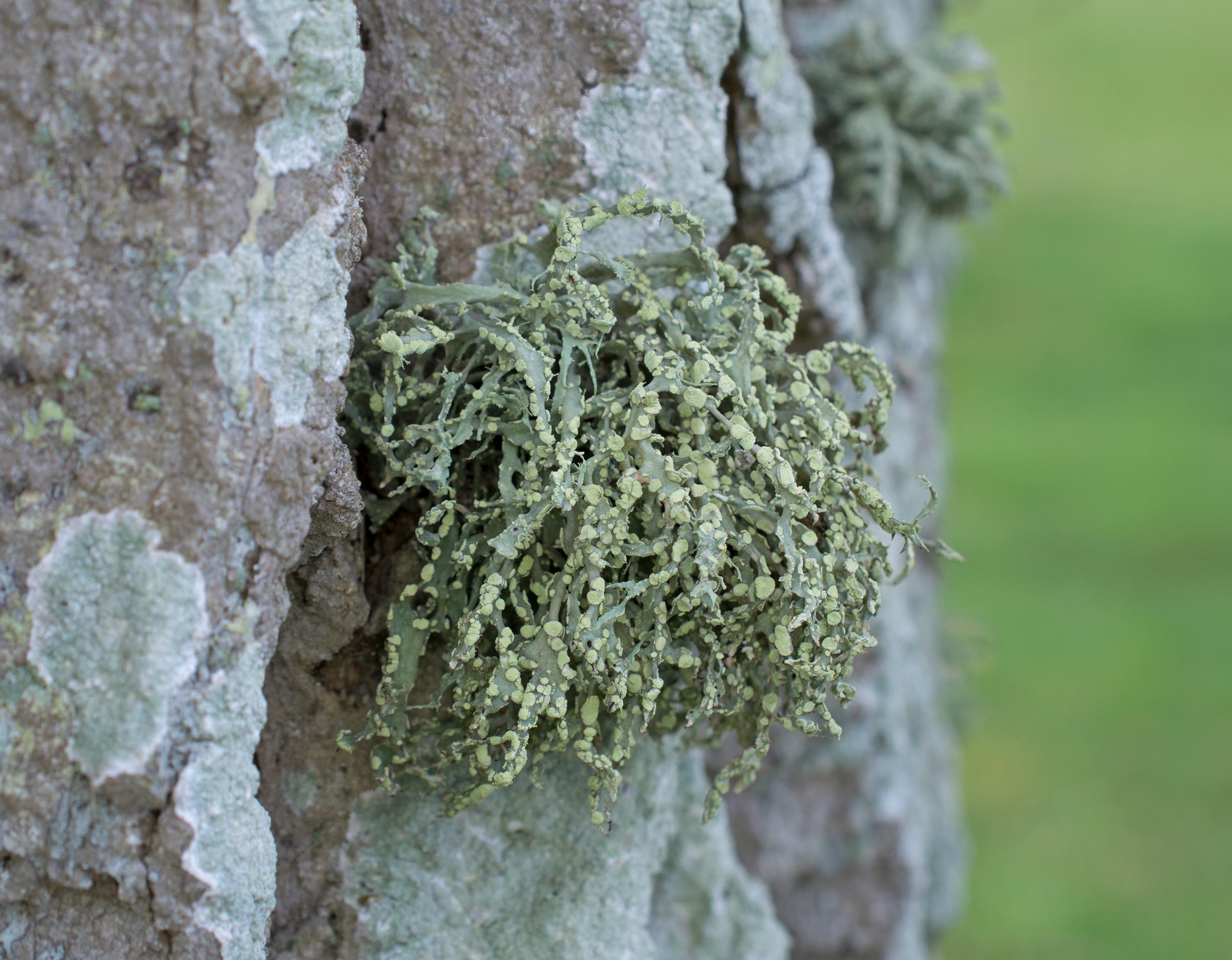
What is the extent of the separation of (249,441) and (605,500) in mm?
423

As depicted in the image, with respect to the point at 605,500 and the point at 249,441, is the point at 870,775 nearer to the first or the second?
the point at 605,500

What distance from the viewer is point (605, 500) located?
1285 mm

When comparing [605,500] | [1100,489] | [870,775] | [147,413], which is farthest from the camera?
[1100,489]

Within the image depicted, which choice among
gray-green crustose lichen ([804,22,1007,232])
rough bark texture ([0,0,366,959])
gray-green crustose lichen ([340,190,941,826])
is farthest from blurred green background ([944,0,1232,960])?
rough bark texture ([0,0,366,959])

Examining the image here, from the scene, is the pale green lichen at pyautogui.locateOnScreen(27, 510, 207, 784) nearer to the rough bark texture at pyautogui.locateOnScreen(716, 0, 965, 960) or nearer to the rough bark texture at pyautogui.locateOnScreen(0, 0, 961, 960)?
the rough bark texture at pyautogui.locateOnScreen(0, 0, 961, 960)

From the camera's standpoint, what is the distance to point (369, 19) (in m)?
1.55

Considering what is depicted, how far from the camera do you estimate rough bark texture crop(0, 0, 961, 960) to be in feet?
3.79

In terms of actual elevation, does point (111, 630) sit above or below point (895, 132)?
below

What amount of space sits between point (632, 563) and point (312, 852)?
735 millimetres

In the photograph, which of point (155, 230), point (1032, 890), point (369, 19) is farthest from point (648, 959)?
point (1032, 890)

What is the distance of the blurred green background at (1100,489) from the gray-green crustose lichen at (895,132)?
189 centimetres

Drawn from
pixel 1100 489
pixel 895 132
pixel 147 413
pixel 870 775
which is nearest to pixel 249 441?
pixel 147 413

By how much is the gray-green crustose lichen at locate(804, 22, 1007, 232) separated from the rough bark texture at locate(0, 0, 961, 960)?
2.67ft

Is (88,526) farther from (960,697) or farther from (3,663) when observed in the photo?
(960,697)
